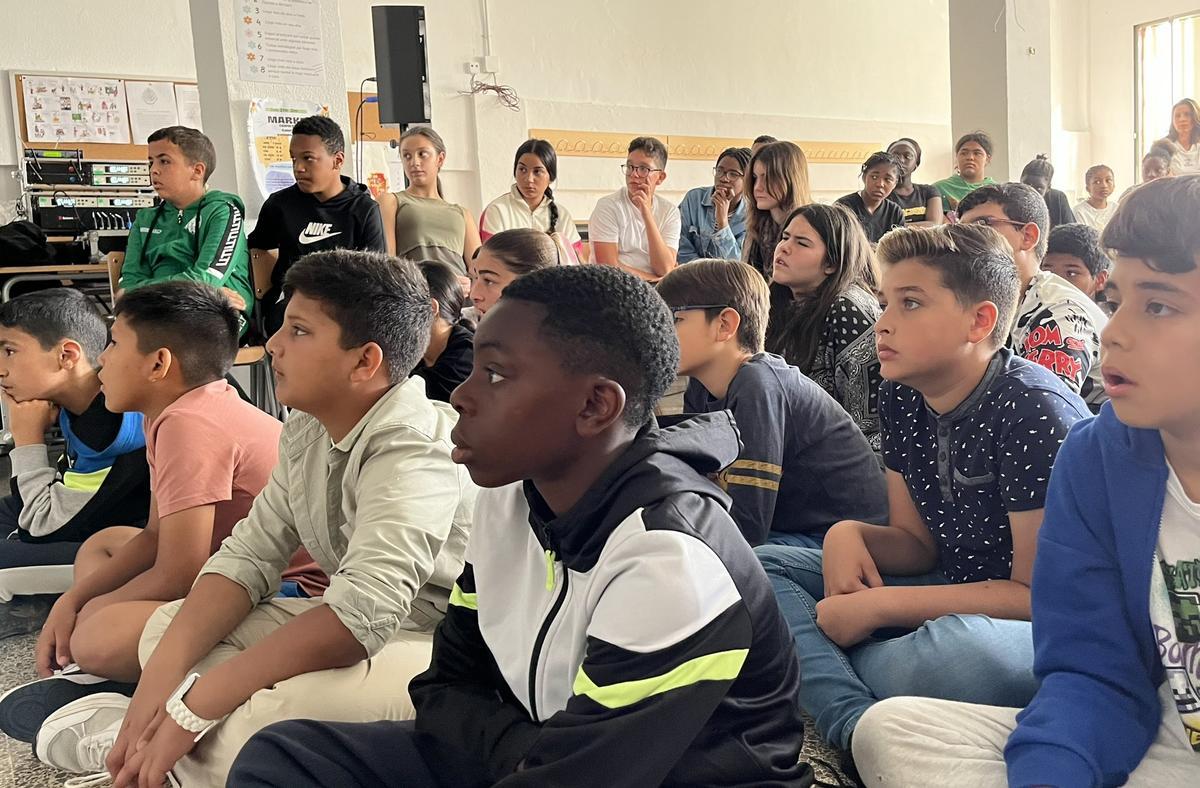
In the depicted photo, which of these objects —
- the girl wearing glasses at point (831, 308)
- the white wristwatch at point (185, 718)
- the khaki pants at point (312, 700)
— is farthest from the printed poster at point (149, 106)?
the white wristwatch at point (185, 718)

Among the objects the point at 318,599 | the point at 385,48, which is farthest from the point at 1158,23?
the point at 318,599

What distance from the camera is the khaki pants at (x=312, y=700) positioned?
51.8 inches

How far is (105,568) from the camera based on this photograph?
6.15ft

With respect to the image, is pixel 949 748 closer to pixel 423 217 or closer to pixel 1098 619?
pixel 1098 619

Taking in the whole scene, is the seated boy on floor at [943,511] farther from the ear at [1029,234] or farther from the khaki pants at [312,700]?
the ear at [1029,234]

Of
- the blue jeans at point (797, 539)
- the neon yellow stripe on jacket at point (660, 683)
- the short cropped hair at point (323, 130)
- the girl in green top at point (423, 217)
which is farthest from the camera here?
the girl in green top at point (423, 217)

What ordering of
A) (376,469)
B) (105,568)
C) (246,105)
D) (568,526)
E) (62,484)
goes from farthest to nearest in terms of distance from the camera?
(246,105), (62,484), (105,568), (376,469), (568,526)

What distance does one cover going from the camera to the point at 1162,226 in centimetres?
100

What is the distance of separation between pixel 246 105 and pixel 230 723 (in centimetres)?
321

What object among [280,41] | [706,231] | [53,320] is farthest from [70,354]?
[706,231]

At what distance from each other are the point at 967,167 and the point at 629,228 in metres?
1.83

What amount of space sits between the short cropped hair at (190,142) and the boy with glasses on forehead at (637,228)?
1.71m

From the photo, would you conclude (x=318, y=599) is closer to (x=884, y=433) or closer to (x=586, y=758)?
(x=586, y=758)

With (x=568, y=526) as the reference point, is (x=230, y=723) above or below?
below
